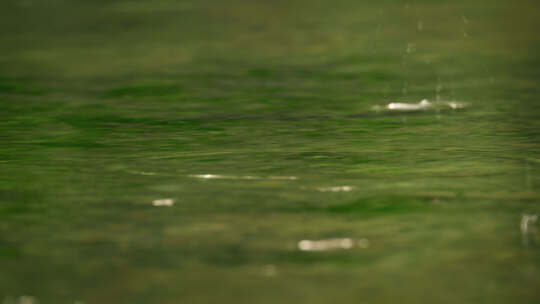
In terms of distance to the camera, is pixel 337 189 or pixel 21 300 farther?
pixel 337 189

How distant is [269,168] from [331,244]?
0.61m

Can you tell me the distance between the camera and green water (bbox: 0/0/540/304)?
151 centimetres

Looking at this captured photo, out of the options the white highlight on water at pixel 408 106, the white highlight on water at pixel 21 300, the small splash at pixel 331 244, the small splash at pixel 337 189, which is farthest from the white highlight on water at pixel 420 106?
the white highlight on water at pixel 21 300

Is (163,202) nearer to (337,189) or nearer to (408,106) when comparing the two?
(337,189)

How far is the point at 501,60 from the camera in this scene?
4.02m

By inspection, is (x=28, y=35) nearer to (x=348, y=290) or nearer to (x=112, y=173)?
(x=112, y=173)

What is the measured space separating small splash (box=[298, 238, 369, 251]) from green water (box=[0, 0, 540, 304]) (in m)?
0.02

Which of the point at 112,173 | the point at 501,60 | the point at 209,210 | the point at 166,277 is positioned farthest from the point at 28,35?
the point at 166,277

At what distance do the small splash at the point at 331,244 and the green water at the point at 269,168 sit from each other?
20 mm

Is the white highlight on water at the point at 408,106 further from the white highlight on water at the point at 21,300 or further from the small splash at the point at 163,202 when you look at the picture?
the white highlight on water at the point at 21,300

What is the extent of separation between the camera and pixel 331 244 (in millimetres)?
1684

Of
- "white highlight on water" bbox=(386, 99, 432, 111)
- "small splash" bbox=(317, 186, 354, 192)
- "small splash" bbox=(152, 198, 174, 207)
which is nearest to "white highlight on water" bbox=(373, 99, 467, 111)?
"white highlight on water" bbox=(386, 99, 432, 111)

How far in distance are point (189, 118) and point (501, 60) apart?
1.53 metres

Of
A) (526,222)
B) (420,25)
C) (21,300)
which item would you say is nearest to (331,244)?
(526,222)
